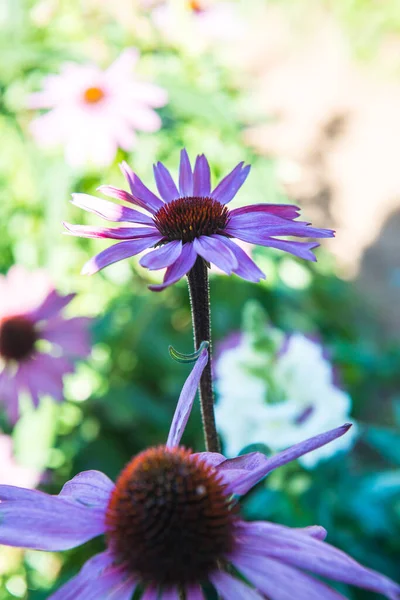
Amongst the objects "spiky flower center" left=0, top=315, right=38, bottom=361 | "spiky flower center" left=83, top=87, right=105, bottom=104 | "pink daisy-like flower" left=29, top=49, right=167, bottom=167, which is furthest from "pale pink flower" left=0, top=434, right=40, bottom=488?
"spiky flower center" left=83, top=87, right=105, bottom=104

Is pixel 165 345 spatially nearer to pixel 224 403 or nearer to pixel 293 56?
pixel 224 403

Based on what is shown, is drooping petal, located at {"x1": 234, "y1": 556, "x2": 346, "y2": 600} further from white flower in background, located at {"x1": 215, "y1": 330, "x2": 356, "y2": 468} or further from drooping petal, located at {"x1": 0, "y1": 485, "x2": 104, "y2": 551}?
white flower in background, located at {"x1": 215, "y1": 330, "x2": 356, "y2": 468}

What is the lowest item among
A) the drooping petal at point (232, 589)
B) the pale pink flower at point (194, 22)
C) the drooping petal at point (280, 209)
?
the drooping petal at point (232, 589)

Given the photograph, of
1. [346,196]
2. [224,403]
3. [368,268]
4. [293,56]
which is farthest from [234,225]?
[293,56]

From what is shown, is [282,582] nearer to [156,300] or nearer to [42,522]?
[42,522]

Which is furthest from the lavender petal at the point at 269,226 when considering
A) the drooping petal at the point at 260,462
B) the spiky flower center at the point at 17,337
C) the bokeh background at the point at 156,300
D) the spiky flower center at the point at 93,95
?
the spiky flower center at the point at 93,95

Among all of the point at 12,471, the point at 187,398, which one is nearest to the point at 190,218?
the point at 187,398

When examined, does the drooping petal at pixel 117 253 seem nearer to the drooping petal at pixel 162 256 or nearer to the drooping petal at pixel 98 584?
the drooping petal at pixel 162 256

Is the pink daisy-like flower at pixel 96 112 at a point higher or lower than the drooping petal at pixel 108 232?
higher
